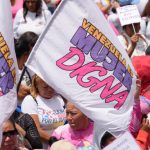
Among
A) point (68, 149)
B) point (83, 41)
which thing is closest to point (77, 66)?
point (83, 41)

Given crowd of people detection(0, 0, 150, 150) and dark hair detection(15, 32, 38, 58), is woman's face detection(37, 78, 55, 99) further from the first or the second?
dark hair detection(15, 32, 38, 58)

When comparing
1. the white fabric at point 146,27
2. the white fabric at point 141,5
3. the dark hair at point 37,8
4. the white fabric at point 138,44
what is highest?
the dark hair at point 37,8

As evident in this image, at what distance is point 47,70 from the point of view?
13.8ft

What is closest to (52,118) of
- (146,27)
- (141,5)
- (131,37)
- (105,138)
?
(105,138)

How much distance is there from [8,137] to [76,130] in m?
0.87

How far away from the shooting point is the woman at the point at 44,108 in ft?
18.8

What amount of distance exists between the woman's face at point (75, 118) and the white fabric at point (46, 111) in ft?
1.43

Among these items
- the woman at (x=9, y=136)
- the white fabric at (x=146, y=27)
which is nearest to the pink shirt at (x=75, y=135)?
the woman at (x=9, y=136)

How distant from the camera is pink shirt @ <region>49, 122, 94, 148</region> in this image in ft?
17.3

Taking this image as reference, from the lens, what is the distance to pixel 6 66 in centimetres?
432

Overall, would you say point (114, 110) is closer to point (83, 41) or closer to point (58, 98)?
point (83, 41)

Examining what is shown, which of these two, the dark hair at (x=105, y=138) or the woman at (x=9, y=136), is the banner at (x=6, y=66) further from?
the dark hair at (x=105, y=138)

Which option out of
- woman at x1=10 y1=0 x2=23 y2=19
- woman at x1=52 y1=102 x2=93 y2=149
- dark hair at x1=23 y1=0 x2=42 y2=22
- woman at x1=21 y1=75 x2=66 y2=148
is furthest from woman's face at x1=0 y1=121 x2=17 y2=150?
woman at x1=10 y1=0 x2=23 y2=19

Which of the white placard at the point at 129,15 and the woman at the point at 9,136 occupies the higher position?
the woman at the point at 9,136
